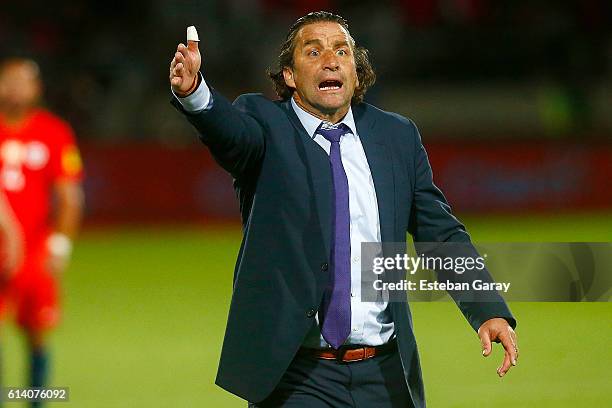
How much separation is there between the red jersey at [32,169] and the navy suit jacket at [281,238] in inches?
140

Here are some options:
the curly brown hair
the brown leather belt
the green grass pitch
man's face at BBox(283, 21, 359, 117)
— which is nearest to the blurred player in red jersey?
the green grass pitch

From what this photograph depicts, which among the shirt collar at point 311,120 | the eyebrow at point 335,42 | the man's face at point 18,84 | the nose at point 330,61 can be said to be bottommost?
the shirt collar at point 311,120

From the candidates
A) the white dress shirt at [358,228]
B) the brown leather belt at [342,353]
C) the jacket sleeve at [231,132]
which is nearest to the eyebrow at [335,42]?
the white dress shirt at [358,228]

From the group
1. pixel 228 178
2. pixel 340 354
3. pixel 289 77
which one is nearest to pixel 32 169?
pixel 289 77

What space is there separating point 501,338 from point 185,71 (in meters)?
1.42

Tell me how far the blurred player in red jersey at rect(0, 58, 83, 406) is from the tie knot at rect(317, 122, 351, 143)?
3.51 metres

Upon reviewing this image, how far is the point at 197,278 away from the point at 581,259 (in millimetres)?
7599

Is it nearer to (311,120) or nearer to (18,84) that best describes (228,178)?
(18,84)

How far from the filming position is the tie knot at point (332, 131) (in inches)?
152

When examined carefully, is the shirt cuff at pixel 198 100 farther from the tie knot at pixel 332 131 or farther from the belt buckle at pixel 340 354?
the belt buckle at pixel 340 354

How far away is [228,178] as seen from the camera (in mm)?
15914

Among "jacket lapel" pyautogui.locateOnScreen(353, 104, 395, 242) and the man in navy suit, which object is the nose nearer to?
the man in navy suit

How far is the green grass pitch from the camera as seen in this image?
285 inches

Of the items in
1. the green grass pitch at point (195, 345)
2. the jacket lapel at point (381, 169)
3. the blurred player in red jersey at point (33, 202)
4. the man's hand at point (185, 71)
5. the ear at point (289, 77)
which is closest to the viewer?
the man's hand at point (185, 71)
